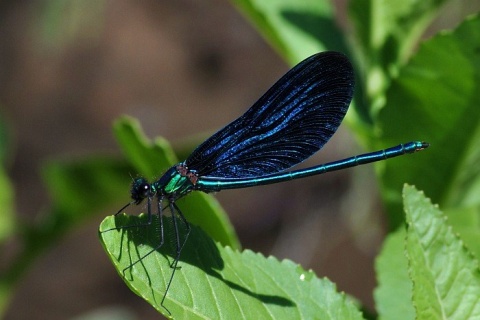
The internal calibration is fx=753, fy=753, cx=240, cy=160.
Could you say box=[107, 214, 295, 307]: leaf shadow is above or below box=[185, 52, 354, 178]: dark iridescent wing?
below

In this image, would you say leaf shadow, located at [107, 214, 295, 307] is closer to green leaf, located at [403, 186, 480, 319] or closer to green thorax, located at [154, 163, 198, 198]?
green leaf, located at [403, 186, 480, 319]

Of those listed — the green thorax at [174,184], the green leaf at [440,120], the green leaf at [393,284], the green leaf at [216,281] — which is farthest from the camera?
the green thorax at [174,184]

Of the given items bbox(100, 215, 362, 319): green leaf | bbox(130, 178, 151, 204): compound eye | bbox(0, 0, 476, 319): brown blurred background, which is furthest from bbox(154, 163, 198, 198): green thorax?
bbox(0, 0, 476, 319): brown blurred background

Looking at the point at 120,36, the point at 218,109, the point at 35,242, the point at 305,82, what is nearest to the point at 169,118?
the point at 218,109

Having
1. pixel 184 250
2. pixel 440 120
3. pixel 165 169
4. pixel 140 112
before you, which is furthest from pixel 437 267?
pixel 140 112

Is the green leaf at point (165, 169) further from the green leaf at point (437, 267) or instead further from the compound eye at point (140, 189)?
the green leaf at point (437, 267)

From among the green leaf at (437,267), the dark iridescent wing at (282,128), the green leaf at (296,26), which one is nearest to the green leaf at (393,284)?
the green leaf at (437,267)
